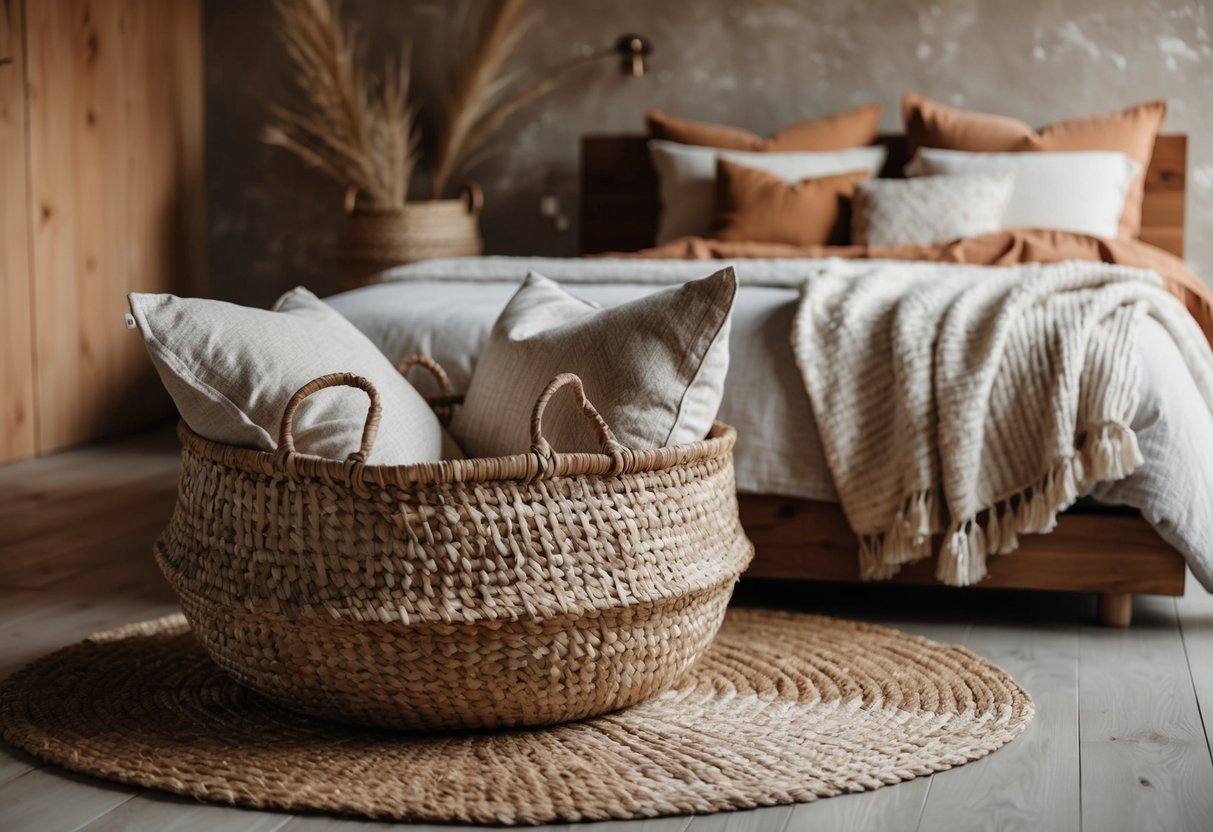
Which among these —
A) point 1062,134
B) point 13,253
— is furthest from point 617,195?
point 13,253

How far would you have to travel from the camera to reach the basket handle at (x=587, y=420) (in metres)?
1.75

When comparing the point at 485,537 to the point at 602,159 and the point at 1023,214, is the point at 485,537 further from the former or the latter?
the point at 602,159

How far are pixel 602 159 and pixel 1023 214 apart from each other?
1.58 m

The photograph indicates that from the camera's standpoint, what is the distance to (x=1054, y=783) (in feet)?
5.89

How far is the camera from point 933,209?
396 cm

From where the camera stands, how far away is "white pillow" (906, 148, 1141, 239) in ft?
13.1

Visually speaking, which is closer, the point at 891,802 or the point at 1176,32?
the point at 891,802

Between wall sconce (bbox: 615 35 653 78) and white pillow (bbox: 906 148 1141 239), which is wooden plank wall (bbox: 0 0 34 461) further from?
white pillow (bbox: 906 148 1141 239)

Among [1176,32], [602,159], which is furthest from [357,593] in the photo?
[1176,32]

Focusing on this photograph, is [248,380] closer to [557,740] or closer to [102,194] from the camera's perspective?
[557,740]

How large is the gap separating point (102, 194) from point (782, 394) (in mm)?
2869

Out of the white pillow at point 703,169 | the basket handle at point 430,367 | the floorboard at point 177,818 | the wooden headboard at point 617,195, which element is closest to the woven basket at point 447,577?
the floorboard at point 177,818

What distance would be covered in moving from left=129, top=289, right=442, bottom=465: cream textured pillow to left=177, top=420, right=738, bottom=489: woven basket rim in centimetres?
6

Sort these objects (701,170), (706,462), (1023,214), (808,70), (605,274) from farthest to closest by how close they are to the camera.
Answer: (808,70), (701,170), (1023,214), (605,274), (706,462)
